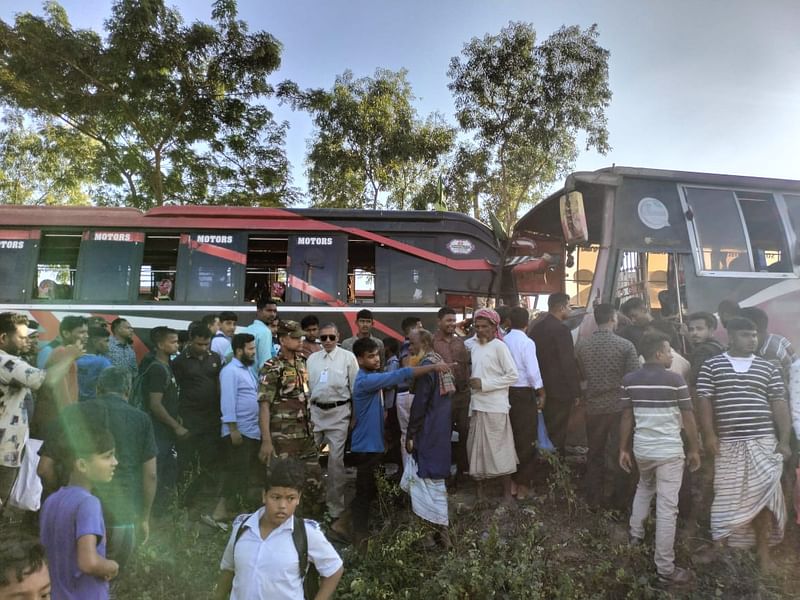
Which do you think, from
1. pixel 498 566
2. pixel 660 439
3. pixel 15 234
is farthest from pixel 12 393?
pixel 15 234

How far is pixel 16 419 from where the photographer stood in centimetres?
319

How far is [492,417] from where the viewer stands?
435 cm

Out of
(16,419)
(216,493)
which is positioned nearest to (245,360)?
(216,493)

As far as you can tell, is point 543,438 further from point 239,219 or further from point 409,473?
point 239,219

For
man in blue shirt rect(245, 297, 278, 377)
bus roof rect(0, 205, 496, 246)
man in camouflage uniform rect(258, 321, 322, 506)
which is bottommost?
man in camouflage uniform rect(258, 321, 322, 506)

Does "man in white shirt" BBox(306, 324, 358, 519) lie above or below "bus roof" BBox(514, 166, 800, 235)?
below

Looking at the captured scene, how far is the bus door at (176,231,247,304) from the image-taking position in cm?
753

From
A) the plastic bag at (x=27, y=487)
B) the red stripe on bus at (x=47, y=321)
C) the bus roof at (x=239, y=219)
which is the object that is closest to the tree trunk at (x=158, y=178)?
the bus roof at (x=239, y=219)

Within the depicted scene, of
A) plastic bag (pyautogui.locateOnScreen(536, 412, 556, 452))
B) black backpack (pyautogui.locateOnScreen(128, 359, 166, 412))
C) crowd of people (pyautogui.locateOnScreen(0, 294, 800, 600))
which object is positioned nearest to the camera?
crowd of people (pyautogui.locateOnScreen(0, 294, 800, 600))

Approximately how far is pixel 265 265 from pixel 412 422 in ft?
14.9

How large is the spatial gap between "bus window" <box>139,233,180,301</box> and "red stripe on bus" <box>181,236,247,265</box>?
0.31 meters

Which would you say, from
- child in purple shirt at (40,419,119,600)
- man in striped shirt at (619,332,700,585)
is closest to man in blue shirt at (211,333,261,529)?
child in purple shirt at (40,419,119,600)

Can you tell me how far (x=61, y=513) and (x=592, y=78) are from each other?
47.1 ft

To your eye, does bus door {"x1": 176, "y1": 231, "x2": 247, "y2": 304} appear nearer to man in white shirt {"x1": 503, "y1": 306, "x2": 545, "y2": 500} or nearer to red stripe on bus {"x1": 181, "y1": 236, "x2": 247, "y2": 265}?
red stripe on bus {"x1": 181, "y1": 236, "x2": 247, "y2": 265}
